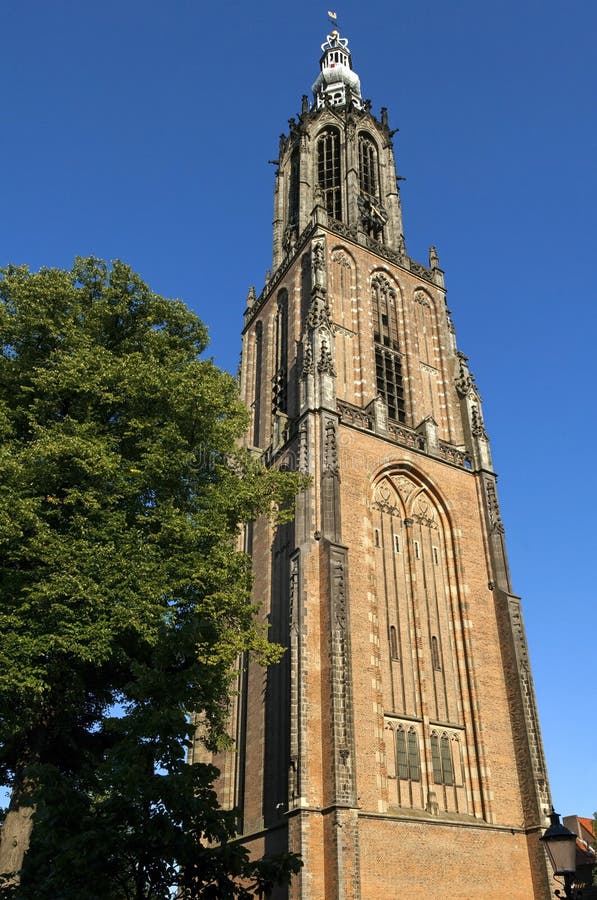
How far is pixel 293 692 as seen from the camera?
827 inches

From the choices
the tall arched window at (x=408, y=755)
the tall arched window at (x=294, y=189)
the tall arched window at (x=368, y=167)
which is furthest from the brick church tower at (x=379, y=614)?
the tall arched window at (x=368, y=167)

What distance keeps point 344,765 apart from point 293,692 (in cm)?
243

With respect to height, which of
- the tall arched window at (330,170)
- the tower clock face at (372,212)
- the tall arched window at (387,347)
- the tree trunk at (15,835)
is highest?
the tall arched window at (330,170)

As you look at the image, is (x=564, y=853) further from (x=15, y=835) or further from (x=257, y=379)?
(x=257, y=379)

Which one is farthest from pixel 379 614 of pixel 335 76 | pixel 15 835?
pixel 335 76

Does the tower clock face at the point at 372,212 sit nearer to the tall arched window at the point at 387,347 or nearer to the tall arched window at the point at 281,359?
the tall arched window at the point at 387,347

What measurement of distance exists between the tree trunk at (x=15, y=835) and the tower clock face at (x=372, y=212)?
32.8m

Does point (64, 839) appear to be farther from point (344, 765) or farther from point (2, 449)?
point (344, 765)

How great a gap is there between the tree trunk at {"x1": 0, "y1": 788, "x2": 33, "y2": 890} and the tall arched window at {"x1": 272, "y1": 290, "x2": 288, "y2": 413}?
67.5 feet

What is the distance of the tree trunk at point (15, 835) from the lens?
42.1 ft

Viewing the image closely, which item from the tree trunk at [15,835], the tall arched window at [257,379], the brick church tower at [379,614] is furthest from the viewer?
the tall arched window at [257,379]

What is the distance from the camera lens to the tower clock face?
1554 inches

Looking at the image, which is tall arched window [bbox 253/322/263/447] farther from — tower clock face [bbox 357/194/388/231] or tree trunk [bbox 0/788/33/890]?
tree trunk [bbox 0/788/33/890]

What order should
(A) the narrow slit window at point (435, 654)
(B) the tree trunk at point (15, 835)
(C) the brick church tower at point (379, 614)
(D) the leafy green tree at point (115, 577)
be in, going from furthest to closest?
(A) the narrow slit window at point (435, 654) < (C) the brick church tower at point (379, 614) < (B) the tree trunk at point (15, 835) < (D) the leafy green tree at point (115, 577)
